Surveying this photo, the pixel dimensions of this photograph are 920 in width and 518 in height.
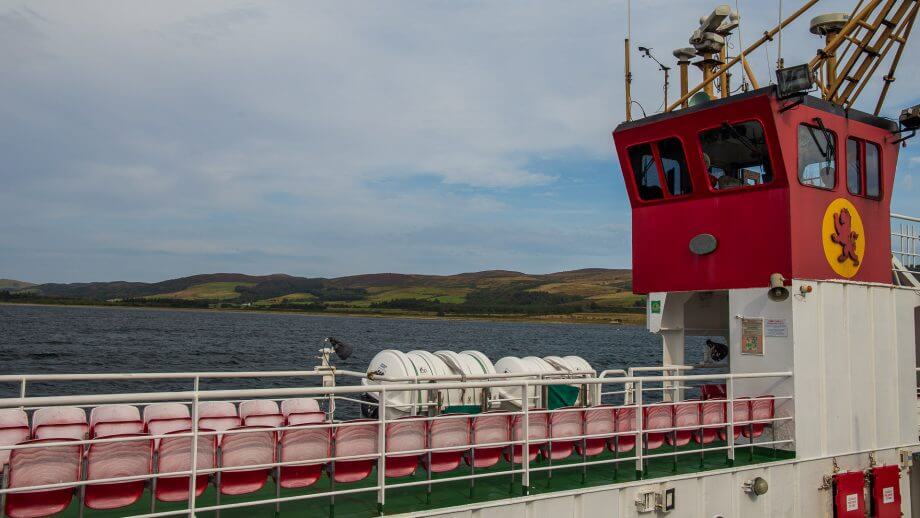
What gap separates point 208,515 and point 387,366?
16.7ft

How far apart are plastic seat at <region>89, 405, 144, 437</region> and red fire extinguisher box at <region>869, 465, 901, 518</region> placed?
408 inches

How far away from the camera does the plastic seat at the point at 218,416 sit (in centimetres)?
816

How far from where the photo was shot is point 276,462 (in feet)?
22.2

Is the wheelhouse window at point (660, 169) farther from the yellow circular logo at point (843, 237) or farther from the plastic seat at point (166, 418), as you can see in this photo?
the plastic seat at point (166, 418)

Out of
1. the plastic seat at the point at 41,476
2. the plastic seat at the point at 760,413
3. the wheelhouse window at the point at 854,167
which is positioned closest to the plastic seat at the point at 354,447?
the plastic seat at the point at 41,476

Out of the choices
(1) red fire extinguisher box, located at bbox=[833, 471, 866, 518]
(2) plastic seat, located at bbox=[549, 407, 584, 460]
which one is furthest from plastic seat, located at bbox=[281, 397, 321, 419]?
(1) red fire extinguisher box, located at bbox=[833, 471, 866, 518]

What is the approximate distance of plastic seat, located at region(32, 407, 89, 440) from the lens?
7.10 meters

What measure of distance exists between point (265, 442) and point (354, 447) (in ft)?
2.98

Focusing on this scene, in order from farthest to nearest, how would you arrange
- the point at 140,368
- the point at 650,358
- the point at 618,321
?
the point at 618,321 → the point at 650,358 → the point at 140,368

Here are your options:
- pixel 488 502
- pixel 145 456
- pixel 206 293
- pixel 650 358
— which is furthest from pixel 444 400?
pixel 206 293

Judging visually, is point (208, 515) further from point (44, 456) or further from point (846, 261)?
point (846, 261)

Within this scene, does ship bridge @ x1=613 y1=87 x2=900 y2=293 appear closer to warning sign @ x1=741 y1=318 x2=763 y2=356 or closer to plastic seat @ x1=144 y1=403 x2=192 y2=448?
warning sign @ x1=741 y1=318 x2=763 y2=356

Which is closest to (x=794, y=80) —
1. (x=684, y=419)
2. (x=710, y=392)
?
(x=684, y=419)

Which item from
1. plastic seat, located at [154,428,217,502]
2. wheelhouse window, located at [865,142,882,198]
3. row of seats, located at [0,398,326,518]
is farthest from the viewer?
wheelhouse window, located at [865,142,882,198]
